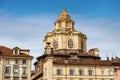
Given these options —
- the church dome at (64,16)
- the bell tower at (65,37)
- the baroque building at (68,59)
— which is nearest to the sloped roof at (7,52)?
the baroque building at (68,59)

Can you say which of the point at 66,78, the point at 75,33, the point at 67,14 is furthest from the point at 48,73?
the point at 67,14

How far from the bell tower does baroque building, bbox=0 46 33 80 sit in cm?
2056

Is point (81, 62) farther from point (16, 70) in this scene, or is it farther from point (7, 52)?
point (7, 52)

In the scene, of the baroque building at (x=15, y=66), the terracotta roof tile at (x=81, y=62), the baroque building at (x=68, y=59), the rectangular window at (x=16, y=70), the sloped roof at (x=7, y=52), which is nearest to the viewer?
the baroque building at (x=15, y=66)

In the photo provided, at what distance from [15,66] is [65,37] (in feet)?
83.3

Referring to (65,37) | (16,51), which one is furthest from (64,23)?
(16,51)

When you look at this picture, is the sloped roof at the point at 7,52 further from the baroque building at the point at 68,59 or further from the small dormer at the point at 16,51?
the baroque building at the point at 68,59

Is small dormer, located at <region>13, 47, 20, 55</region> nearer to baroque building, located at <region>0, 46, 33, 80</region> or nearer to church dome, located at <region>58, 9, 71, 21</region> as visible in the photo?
baroque building, located at <region>0, 46, 33, 80</region>

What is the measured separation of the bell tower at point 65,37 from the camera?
100 meters

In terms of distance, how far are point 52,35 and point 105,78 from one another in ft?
86.8

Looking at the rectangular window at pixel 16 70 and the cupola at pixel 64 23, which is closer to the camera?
the rectangular window at pixel 16 70

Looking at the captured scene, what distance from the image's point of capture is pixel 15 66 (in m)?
80.6

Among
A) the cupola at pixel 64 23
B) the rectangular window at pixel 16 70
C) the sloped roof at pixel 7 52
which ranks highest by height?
the cupola at pixel 64 23

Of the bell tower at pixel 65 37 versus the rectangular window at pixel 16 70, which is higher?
the bell tower at pixel 65 37
